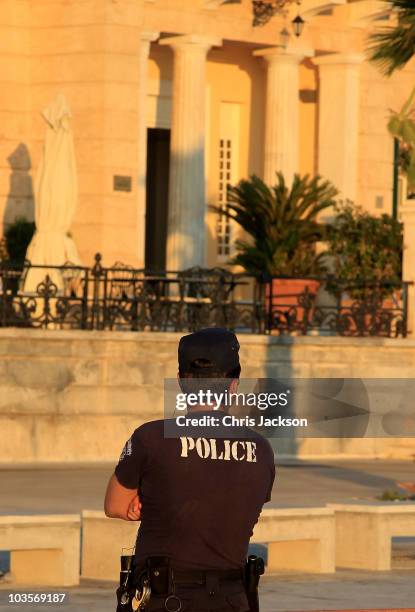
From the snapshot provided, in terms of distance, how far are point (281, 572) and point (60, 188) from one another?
35.1ft

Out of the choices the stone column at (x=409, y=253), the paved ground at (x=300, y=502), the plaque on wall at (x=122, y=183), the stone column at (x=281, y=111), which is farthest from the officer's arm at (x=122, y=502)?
the stone column at (x=281, y=111)

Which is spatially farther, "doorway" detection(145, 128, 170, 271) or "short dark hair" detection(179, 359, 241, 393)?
"doorway" detection(145, 128, 170, 271)

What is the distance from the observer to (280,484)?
1714 cm

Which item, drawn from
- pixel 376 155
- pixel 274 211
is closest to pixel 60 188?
pixel 274 211

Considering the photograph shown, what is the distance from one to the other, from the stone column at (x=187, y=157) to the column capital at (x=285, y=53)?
148 centimetres

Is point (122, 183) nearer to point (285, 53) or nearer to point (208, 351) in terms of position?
point (285, 53)

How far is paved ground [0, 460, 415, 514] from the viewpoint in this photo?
49.4 ft

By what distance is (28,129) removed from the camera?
Result: 26.5 meters

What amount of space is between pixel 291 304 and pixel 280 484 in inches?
181

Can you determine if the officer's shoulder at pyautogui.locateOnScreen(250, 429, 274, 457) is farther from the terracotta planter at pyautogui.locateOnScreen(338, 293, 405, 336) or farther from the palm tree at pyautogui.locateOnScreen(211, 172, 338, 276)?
the palm tree at pyautogui.locateOnScreen(211, 172, 338, 276)

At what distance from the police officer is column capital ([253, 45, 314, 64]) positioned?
23.8 m

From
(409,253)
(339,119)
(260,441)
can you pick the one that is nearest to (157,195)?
(339,119)

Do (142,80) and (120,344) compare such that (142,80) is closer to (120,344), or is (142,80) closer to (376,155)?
(376,155)

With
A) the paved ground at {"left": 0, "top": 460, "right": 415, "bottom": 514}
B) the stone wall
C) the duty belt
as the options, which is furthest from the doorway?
the duty belt
